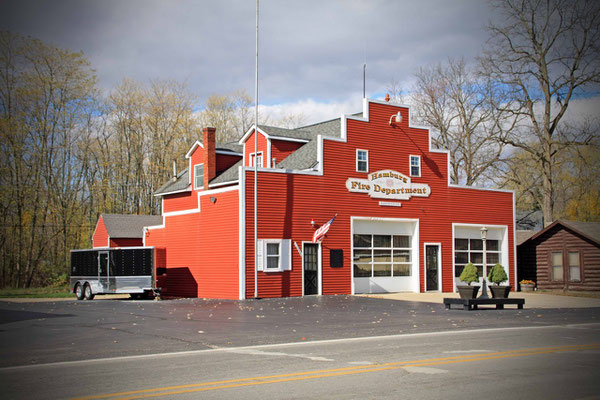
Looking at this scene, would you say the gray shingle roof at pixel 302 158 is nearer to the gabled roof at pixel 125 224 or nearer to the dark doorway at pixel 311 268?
the dark doorway at pixel 311 268

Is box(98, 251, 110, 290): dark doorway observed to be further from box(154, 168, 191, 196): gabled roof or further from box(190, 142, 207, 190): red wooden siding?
box(154, 168, 191, 196): gabled roof

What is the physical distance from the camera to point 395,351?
11703 millimetres

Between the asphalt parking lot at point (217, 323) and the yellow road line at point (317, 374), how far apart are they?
384 centimetres

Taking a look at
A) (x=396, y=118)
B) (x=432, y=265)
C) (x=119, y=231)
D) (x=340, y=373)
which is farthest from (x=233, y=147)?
(x=340, y=373)

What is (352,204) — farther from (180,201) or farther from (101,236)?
(101,236)

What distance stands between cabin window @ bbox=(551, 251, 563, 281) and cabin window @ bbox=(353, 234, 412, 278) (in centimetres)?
1027

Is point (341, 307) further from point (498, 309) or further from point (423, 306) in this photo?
point (498, 309)

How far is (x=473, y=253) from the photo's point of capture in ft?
117

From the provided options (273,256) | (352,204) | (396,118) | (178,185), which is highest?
(396,118)

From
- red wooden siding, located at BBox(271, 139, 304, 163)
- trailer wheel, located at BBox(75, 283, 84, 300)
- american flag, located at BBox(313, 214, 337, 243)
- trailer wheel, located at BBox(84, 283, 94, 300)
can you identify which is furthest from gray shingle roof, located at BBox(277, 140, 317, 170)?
trailer wheel, located at BBox(75, 283, 84, 300)

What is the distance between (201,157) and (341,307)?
649 inches

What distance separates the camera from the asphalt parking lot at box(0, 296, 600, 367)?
42.6ft

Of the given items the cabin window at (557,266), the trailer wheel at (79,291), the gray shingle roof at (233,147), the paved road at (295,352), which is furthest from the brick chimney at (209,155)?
the cabin window at (557,266)

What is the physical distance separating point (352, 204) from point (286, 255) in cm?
463
